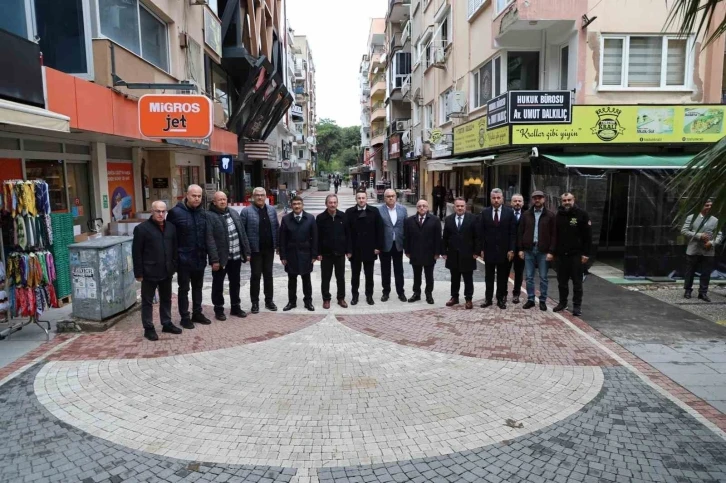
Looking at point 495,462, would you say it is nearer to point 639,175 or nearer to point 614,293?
point 614,293

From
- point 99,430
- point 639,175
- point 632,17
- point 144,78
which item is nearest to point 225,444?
point 99,430

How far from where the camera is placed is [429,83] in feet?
92.1

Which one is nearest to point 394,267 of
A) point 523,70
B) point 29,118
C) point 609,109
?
point 29,118

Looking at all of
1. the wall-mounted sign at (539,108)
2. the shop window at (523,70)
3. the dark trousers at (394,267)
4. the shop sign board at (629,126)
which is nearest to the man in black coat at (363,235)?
the dark trousers at (394,267)

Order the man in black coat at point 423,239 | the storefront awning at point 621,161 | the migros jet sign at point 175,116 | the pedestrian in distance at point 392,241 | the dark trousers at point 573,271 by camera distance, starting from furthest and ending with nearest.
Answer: the storefront awning at point 621,161, the migros jet sign at point 175,116, the pedestrian in distance at point 392,241, the man in black coat at point 423,239, the dark trousers at point 573,271

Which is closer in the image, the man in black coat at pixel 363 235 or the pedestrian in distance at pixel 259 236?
the pedestrian in distance at pixel 259 236

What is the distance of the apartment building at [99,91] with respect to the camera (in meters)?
7.98

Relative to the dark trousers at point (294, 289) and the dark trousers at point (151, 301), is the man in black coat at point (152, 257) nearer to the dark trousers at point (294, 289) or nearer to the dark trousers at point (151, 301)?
the dark trousers at point (151, 301)

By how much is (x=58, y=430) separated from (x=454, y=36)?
21.3 m

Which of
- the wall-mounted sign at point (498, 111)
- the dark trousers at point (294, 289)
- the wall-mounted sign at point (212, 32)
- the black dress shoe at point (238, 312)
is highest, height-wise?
the wall-mounted sign at point (212, 32)

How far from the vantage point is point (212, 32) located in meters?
19.3

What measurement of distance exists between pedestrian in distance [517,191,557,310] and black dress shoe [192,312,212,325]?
511 centimetres

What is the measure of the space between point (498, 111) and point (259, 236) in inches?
327

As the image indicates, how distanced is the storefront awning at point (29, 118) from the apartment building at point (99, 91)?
0.05 feet
